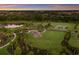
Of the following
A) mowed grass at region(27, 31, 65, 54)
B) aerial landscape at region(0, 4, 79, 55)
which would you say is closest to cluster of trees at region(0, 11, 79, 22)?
aerial landscape at region(0, 4, 79, 55)

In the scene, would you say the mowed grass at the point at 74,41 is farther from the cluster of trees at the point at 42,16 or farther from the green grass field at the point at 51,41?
the cluster of trees at the point at 42,16

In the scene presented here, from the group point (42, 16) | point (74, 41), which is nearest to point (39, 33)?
point (42, 16)

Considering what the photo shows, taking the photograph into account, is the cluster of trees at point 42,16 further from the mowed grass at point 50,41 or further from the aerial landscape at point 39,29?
the mowed grass at point 50,41

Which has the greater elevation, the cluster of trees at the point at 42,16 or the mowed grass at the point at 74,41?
Result: the cluster of trees at the point at 42,16

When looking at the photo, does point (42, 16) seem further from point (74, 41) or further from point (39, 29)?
point (74, 41)

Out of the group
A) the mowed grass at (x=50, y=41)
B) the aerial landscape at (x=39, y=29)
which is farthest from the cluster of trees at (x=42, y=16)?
the mowed grass at (x=50, y=41)

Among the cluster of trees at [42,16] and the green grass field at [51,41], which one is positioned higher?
the cluster of trees at [42,16]

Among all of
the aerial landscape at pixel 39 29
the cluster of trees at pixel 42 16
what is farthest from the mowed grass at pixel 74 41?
the cluster of trees at pixel 42 16
